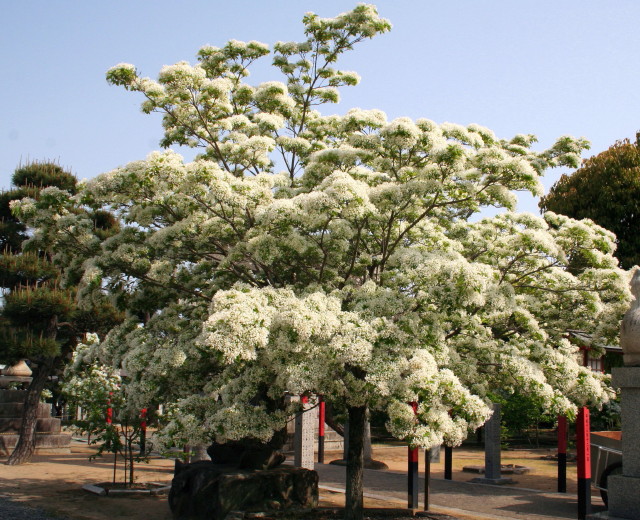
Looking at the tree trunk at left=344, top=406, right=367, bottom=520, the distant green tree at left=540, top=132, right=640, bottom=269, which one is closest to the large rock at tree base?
the tree trunk at left=344, top=406, right=367, bottom=520

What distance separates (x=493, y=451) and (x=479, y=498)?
2.38 meters

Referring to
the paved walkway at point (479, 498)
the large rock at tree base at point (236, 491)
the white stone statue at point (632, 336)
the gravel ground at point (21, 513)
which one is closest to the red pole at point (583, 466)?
the paved walkway at point (479, 498)

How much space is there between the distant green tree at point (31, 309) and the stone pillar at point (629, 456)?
16.4m

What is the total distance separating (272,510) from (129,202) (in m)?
7.47

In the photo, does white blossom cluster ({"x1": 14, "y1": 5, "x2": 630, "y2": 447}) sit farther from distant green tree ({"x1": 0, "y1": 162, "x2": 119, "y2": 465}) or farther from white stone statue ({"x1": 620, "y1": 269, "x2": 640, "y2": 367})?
distant green tree ({"x1": 0, "y1": 162, "x2": 119, "y2": 465})

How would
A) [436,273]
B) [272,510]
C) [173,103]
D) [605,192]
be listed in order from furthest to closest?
[605,192], [173,103], [272,510], [436,273]

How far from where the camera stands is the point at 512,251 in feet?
41.5

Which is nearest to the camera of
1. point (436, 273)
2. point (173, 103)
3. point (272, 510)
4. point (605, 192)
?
point (436, 273)

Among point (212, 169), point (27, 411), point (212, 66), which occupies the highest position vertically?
point (212, 66)

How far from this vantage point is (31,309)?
23.1 metres

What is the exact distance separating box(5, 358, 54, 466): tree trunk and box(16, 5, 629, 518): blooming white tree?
10.0 m

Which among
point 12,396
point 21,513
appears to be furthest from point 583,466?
point 12,396

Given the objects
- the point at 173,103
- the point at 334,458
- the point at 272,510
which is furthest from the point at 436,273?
the point at 334,458

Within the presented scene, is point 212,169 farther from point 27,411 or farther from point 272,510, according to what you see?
point 27,411
